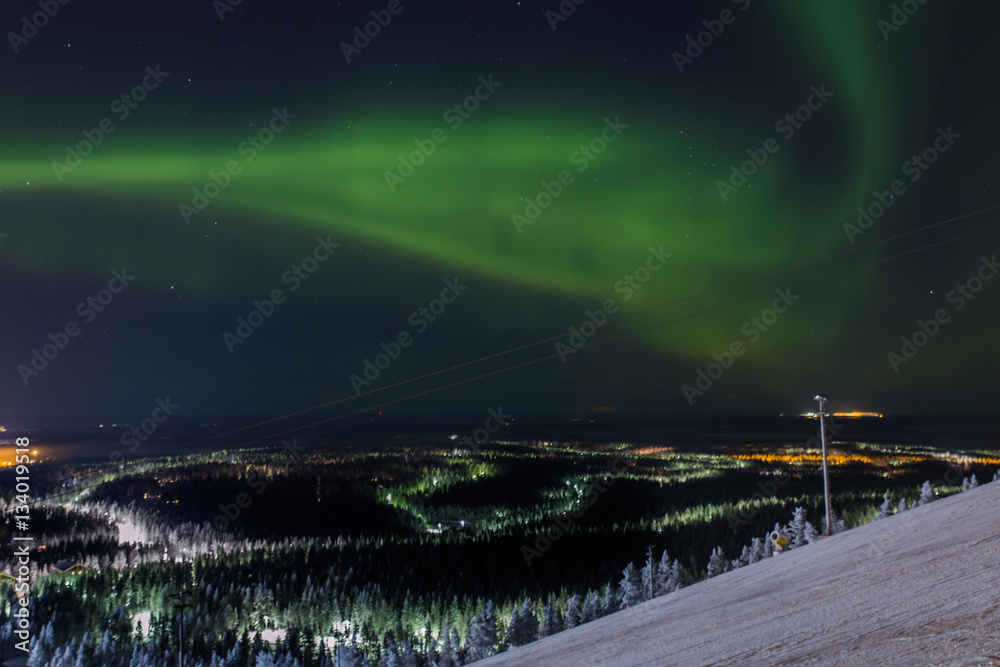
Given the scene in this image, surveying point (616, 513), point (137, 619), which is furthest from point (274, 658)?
point (616, 513)

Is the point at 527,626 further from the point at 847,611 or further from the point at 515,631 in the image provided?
the point at 847,611

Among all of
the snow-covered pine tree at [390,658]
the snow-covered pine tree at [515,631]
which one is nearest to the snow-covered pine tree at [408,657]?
the snow-covered pine tree at [390,658]

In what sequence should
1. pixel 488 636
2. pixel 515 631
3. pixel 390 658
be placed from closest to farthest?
pixel 515 631, pixel 488 636, pixel 390 658

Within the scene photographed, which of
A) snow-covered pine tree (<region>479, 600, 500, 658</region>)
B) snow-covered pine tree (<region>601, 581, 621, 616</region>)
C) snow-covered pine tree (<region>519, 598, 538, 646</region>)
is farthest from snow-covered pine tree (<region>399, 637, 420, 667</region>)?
snow-covered pine tree (<region>601, 581, 621, 616</region>)

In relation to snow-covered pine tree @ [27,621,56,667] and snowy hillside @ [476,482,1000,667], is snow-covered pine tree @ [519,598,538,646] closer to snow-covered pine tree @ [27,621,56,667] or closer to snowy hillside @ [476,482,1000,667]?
snowy hillside @ [476,482,1000,667]

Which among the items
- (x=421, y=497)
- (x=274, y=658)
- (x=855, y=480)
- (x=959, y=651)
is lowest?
(x=959, y=651)

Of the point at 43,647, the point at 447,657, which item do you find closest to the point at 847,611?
the point at 447,657

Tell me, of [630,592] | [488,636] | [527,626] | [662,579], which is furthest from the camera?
[662,579]

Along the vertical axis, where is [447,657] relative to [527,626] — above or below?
below

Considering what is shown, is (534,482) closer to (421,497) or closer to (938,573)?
(421,497)
